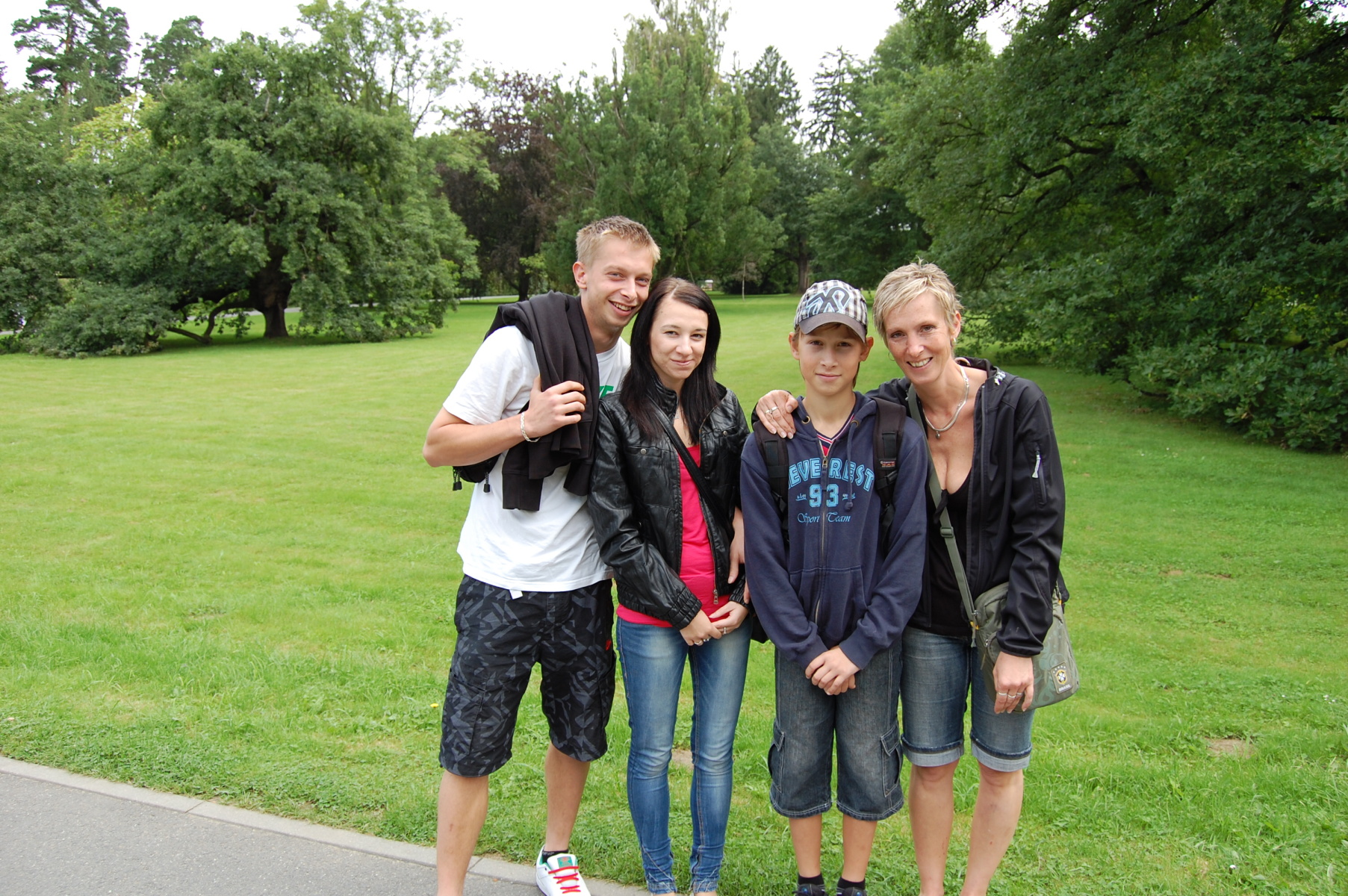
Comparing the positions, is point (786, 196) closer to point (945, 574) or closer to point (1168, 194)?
point (1168, 194)

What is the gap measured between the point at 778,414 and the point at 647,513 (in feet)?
1.59

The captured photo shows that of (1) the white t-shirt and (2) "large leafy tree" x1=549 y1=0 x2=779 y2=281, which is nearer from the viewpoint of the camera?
(1) the white t-shirt

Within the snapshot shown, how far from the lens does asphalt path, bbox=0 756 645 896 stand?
293cm

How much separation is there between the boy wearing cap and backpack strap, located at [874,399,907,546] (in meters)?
0.01

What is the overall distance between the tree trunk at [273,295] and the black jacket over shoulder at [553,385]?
27.0 metres

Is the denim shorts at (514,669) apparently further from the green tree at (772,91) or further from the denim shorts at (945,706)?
the green tree at (772,91)

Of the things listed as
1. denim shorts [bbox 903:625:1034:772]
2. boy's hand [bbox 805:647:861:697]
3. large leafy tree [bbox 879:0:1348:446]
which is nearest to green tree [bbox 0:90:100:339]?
large leafy tree [bbox 879:0:1348:446]

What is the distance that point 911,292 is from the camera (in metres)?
2.56

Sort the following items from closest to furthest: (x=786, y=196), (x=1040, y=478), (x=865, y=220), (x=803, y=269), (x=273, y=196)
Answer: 1. (x=1040, y=478)
2. (x=273, y=196)
3. (x=865, y=220)
4. (x=786, y=196)
5. (x=803, y=269)

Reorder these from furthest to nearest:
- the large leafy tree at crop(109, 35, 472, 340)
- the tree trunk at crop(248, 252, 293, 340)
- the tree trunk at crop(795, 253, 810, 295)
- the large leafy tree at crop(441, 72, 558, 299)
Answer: the tree trunk at crop(795, 253, 810, 295) → the large leafy tree at crop(441, 72, 558, 299) → the tree trunk at crop(248, 252, 293, 340) → the large leafy tree at crop(109, 35, 472, 340)

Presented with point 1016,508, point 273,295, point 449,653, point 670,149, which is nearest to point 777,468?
point 1016,508

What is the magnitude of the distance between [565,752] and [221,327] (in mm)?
28293

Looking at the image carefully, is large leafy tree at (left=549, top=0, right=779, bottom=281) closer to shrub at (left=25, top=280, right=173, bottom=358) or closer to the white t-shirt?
shrub at (left=25, top=280, right=173, bottom=358)

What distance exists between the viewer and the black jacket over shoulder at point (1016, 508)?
246cm
